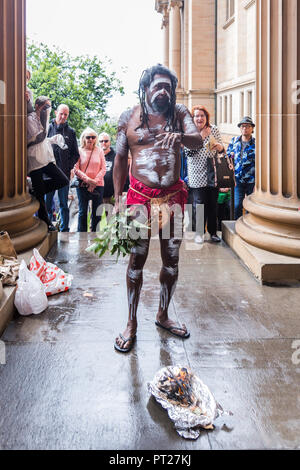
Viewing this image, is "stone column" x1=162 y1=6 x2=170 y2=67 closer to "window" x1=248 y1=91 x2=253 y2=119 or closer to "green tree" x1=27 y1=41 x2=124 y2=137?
"green tree" x1=27 y1=41 x2=124 y2=137

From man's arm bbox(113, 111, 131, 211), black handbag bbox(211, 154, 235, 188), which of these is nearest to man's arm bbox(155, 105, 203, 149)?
man's arm bbox(113, 111, 131, 211)

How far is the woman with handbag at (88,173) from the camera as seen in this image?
29.1 feet

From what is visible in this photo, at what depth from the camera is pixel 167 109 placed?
4.04m

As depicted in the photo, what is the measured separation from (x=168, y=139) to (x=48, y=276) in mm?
2189

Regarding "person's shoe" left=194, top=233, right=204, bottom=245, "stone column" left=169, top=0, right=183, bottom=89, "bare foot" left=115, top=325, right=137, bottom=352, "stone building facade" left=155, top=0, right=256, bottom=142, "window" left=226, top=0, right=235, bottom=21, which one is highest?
"stone column" left=169, top=0, right=183, bottom=89

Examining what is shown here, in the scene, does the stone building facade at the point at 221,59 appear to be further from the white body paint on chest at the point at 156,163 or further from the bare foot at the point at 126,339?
the bare foot at the point at 126,339

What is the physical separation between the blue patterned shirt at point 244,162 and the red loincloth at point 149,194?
4.77 meters

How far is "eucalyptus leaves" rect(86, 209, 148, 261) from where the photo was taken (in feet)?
12.9

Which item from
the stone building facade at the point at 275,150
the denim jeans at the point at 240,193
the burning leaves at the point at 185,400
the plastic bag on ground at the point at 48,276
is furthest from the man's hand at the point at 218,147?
the burning leaves at the point at 185,400

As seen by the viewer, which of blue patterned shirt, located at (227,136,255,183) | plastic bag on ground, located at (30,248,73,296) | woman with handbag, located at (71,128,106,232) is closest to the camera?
plastic bag on ground, located at (30,248,73,296)

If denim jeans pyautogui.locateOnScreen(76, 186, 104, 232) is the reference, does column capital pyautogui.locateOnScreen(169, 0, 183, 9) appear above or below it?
above

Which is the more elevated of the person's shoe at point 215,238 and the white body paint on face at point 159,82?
the white body paint on face at point 159,82
